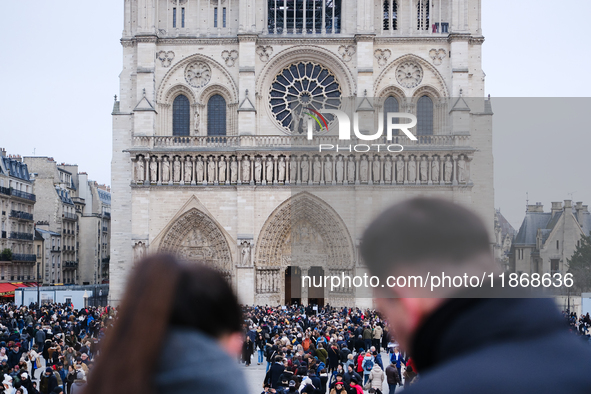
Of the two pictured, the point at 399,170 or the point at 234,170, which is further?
the point at 234,170

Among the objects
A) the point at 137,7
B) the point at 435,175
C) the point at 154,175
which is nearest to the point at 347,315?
the point at 435,175

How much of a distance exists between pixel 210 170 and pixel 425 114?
9.24 m

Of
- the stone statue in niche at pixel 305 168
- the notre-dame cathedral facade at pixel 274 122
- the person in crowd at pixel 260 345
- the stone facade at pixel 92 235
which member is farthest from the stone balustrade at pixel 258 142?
the stone facade at pixel 92 235

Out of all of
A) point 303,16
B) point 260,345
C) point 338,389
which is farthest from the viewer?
point 303,16

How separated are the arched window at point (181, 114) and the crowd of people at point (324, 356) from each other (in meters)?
9.11

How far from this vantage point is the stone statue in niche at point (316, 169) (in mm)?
25672

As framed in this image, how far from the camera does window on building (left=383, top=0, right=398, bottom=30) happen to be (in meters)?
27.4

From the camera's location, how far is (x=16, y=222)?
38.8m

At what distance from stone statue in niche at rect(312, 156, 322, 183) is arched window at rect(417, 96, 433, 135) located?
494 cm

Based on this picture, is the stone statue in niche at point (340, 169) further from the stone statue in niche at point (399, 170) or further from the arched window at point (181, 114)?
the arched window at point (181, 114)

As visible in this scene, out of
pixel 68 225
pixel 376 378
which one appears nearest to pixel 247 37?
pixel 376 378

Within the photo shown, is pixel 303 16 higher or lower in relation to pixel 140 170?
higher

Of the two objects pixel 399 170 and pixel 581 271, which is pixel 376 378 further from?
pixel 399 170

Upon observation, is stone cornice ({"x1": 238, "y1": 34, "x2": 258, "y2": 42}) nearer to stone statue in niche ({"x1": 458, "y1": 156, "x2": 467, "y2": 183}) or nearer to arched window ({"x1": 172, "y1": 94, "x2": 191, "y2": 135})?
arched window ({"x1": 172, "y1": 94, "x2": 191, "y2": 135})
